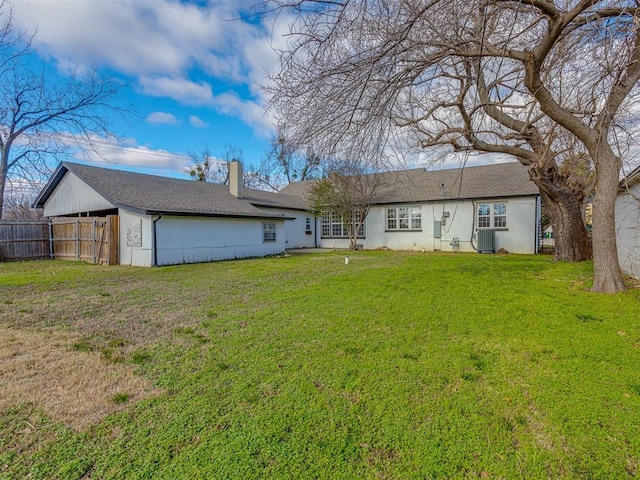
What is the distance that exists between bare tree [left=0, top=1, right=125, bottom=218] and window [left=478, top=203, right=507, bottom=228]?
58.0ft

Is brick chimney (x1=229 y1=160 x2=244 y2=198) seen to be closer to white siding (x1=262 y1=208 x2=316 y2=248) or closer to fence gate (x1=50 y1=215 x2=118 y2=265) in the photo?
white siding (x1=262 y1=208 x2=316 y2=248)

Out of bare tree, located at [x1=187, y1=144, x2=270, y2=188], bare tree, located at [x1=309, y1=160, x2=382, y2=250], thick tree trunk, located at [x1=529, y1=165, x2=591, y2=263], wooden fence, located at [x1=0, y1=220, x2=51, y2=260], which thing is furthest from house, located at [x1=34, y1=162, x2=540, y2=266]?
bare tree, located at [x1=187, y1=144, x2=270, y2=188]

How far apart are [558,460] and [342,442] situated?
134 centimetres

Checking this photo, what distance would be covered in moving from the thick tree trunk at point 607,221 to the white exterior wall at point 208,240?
1253 cm

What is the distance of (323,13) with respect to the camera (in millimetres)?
3889

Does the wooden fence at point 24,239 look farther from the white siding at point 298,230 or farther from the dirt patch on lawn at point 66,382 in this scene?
the dirt patch on lawn at point 66,382

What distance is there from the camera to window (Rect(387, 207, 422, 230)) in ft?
57.8

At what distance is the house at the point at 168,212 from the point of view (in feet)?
38.9

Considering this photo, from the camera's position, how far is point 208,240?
536 inches

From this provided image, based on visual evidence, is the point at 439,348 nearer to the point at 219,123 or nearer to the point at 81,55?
the point at 81,55

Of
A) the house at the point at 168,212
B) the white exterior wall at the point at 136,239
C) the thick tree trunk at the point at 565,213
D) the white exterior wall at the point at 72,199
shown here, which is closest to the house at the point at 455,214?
the thick tree trunk at the point at 565,213

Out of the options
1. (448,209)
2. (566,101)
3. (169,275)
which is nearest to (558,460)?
(566,101)

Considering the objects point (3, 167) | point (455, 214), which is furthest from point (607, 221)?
point (3, 167)

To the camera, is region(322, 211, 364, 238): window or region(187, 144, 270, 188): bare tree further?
region(187, 144, 270, 188): bare tree
